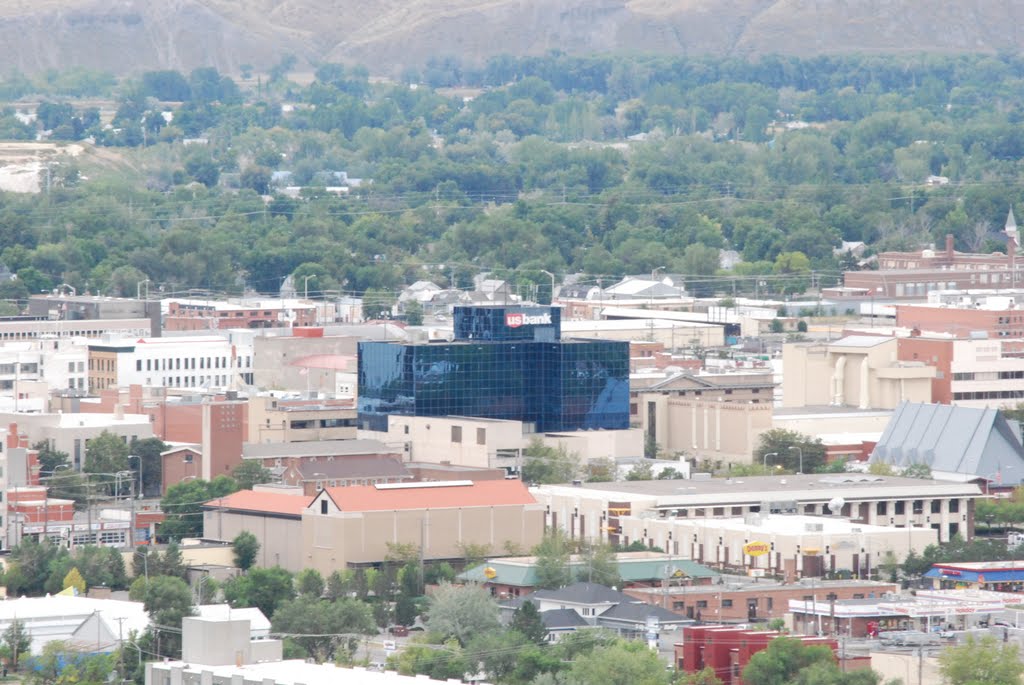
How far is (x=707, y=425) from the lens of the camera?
68562 millimetres

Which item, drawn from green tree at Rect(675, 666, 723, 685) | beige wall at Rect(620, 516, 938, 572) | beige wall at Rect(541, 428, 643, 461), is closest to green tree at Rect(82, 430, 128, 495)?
beige wall at Rect(541, 428, 643, 461)

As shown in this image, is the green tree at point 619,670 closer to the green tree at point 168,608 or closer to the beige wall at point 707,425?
the green tree at point 168,608

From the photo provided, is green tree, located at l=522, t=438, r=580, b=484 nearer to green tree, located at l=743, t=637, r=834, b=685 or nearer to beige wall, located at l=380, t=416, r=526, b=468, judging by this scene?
beige wall, located at l=380, t=416, r=526, b=468

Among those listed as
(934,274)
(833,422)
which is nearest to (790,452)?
(833,422)

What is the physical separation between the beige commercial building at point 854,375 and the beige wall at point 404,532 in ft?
69.1

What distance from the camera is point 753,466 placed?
Answer: 63375 mm

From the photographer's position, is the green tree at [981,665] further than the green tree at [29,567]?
No

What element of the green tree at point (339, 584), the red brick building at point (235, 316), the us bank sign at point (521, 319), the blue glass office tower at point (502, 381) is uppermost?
the red brick building at point (235, 316)

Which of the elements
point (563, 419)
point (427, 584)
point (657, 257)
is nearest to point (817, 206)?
point (657, 257)

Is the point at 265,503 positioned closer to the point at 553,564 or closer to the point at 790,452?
the point at 553,564

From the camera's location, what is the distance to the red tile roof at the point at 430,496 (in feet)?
171

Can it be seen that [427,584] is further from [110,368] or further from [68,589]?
[110,368]

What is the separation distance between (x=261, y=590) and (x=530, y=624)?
589 centimetres

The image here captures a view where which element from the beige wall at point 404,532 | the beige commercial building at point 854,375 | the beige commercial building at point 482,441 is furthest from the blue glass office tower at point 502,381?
the beige wall at point 404,532
